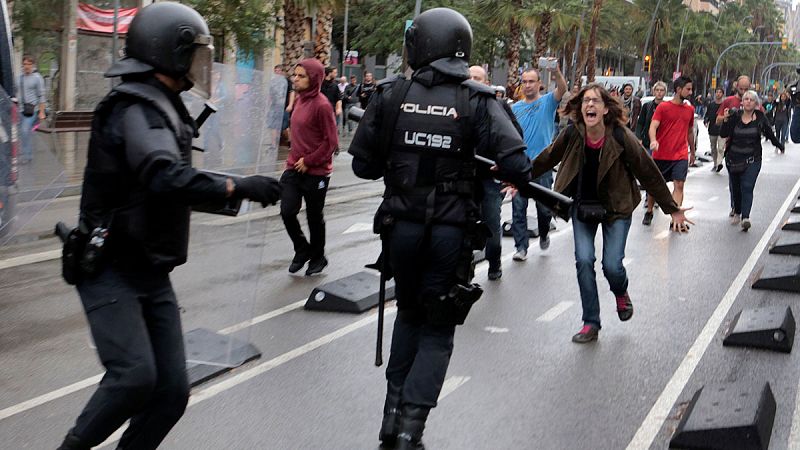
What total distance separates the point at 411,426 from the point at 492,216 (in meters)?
4.80

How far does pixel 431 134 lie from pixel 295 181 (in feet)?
15.1

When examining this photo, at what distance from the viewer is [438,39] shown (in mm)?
4535

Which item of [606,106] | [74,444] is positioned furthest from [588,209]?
[74,444]

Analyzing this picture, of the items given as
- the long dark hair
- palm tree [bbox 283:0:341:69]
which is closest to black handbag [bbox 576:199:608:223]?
the long dark hair

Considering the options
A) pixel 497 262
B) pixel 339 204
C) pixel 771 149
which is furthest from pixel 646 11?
pixel 497 262

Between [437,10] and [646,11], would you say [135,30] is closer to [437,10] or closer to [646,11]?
[437,10]

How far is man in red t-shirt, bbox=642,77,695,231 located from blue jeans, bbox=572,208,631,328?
5.84 meters

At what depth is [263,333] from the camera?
7.03 meters

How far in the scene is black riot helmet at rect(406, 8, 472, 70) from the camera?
14.9 ft

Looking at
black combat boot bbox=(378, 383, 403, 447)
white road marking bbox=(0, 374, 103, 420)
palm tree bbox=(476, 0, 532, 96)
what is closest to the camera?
black combat boot bbox=(378, 383, 403, 447)

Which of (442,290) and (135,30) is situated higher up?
(135,30)

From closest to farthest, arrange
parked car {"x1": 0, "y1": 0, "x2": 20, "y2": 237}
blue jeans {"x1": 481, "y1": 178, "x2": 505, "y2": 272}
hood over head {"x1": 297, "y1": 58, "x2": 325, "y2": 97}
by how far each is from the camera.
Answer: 1. parked car {"x1": 0, "y1": 0, "x2": 20, "y2": 237}
2. hood over head {"x1": 297, "y1": 58, "x2": 325, "y2": 97}
3. blue jeans {"x1": 481, "y1": 178, "x2": 505, "y2": 272}

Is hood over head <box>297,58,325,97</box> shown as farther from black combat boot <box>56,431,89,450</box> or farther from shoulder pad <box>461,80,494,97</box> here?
black combat boot <box>56,431,89,450</box>

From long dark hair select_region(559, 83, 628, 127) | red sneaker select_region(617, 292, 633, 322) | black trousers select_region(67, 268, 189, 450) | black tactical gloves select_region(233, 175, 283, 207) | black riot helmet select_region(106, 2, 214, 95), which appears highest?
black riot helmet select_region(106, 2, 214, 95)
